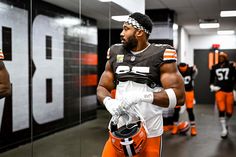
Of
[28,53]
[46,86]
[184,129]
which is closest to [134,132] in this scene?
[28,53]

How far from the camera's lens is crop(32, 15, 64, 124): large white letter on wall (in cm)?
469

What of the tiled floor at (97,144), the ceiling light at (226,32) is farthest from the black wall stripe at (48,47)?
the ceiling light at (226,32)

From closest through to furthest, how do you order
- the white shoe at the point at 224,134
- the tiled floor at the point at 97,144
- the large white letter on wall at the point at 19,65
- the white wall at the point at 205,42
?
1. the large white letter on wall at the point at 19,65
2. the tiled floor at the point at 97,144
3. the white shoe at the point at 224,134
4. the white wall at the point at 205,42

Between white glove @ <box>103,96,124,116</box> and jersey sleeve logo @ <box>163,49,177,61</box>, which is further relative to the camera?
jersey sleeve logo @ <box>163,49,177,61</box>

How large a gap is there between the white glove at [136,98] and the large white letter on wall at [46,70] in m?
3.00

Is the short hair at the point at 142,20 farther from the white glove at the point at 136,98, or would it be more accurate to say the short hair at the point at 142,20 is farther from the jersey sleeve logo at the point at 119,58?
the white glove at the point at 136,98

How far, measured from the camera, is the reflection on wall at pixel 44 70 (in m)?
4.04

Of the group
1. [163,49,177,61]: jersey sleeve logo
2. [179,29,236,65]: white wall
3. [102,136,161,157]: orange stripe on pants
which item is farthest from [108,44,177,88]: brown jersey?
[179,29,236,65]: white wall

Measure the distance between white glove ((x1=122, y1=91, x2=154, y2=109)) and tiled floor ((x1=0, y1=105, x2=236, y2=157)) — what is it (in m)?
2.38

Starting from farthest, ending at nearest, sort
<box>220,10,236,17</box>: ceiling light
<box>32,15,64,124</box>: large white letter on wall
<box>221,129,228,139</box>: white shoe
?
<box>220,10,236,17</box>: ceiling light
<box>221,129,228,139</box>: white shoe
<box>32,15,64,124</box>: large white letter on wall

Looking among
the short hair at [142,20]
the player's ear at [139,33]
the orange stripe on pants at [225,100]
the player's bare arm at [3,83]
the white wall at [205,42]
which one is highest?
the white wall at [205,42]

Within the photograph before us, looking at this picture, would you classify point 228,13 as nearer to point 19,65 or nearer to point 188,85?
point 188,85

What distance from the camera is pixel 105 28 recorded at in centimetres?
538

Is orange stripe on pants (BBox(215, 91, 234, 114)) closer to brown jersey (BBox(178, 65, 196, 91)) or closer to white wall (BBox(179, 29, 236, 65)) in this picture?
brown jersey (BBox(178, 65, 196, 91))
